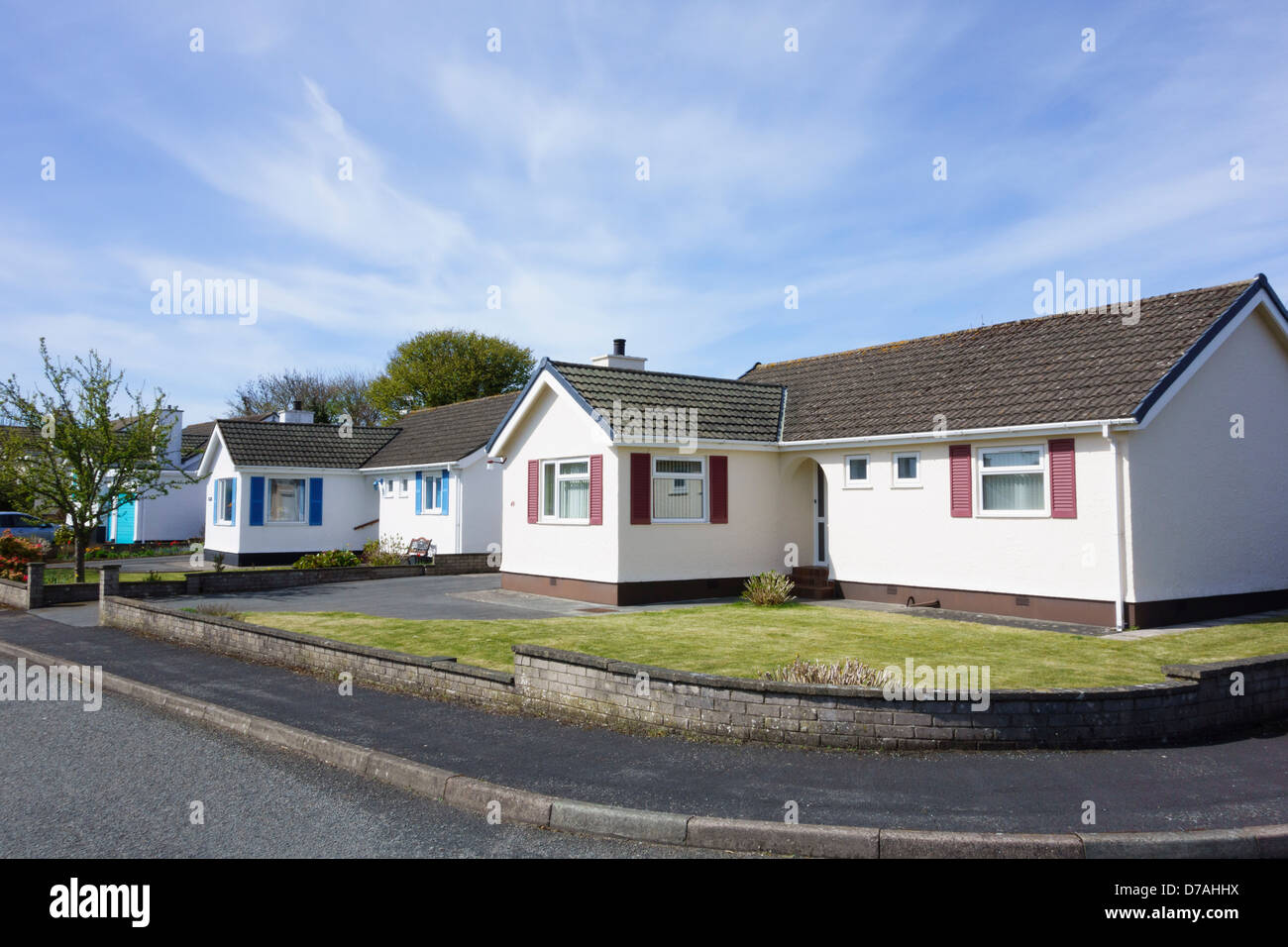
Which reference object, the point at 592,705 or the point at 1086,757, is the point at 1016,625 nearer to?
the point at 1086,757

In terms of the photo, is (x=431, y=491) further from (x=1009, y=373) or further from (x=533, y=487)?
(x=1009, y=373)

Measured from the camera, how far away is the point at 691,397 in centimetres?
1942

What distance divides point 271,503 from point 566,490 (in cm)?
1392

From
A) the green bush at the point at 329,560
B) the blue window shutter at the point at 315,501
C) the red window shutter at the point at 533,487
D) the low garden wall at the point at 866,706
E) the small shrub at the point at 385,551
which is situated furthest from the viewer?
the blue window shutter at the point at 315,501

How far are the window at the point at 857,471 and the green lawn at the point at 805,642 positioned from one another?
9.94 feet

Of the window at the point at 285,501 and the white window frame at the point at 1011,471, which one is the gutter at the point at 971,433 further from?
the window at the point at 285,501

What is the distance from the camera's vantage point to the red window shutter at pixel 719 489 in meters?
18.4

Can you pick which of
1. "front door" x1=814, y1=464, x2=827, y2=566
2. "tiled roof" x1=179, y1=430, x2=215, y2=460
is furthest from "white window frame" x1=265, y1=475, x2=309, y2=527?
"front door" x1=814, y1=464, x2=827, y2=566

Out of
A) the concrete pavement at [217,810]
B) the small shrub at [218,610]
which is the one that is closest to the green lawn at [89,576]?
the small shrub at [218,610]

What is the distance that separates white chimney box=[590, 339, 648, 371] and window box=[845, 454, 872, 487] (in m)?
6.26

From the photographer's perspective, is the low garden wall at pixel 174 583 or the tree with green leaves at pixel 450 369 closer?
the low garden wall at pixel 174 583

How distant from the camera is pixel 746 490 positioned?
1894 centimetres

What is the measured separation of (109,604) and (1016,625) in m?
15.8
